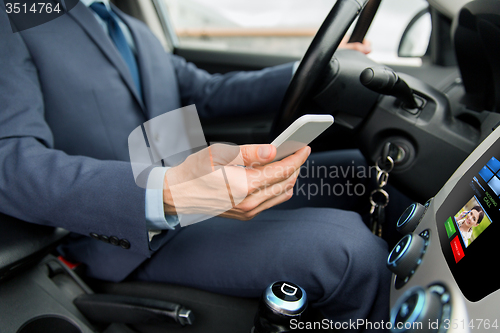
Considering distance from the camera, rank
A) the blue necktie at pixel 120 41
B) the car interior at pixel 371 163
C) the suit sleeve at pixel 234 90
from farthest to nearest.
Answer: the suit sleeve at pixel 234 90 → the blue necktie at pixel 120 41 → the car interior at pixel 371 163

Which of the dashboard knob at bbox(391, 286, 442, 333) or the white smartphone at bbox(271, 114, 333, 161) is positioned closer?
the dashboard knob at bbox(391, 286, 442, 333)

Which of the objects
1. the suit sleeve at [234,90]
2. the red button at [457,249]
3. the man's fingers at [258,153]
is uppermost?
the man's fingers at [258,153]

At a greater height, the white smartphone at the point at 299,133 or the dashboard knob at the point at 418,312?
the white smartphone at the point at 299,133

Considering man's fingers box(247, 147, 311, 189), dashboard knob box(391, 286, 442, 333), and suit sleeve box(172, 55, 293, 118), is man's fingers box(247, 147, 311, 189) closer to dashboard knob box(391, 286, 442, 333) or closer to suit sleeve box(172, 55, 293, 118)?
dashboard knob box(391, 286, 442, 333)

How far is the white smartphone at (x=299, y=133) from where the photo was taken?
17.1 inches

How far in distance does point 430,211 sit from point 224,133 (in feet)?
3.27

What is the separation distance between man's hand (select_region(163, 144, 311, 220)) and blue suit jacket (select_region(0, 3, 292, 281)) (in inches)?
2.6

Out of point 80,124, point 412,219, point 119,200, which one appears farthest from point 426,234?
point 80,124

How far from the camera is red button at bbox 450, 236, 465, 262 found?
0.36 metres

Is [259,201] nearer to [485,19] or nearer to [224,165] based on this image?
[224,165]

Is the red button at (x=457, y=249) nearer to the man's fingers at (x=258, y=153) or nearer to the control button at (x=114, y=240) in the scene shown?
the man's fingers at (x=258, y=153)

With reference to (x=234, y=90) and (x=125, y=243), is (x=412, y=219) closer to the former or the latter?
(x=125, y=243)

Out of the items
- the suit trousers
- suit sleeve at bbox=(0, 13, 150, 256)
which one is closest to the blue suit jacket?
suit sleeve at bbox=(0, 13, 150, 256)

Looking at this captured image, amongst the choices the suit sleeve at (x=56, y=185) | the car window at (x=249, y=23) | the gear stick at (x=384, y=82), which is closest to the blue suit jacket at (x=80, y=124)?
the suit sleeve at (x=56, y=185)
